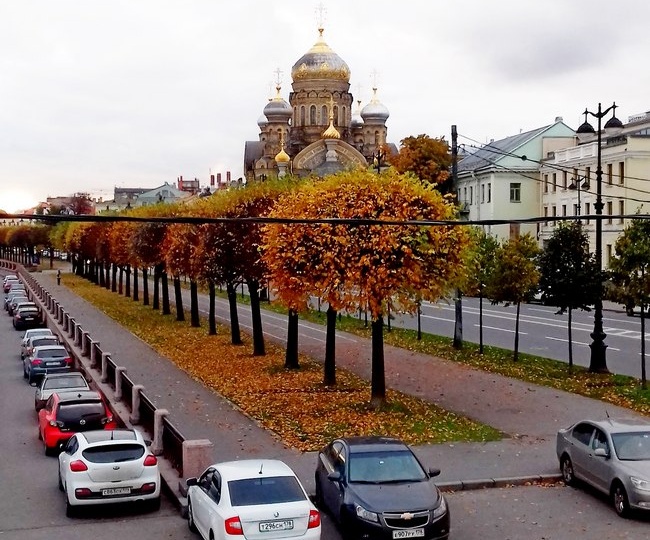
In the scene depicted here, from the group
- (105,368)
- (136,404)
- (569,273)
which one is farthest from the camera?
(569,273)

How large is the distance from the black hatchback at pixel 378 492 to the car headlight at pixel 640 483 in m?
3.19

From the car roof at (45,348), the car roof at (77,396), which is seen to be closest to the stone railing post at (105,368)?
the car roof at (45,348)

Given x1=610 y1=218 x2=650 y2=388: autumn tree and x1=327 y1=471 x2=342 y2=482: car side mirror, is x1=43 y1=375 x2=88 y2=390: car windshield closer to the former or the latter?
x1=327 y1=471 x2=342 y2=482: car side mirror

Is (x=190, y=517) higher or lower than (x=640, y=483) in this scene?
lower

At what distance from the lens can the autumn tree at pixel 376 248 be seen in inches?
902

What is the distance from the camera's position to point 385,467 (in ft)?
48.5


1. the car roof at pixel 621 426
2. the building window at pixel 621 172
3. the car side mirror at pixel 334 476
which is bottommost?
the car side mirror at pixel 334 476

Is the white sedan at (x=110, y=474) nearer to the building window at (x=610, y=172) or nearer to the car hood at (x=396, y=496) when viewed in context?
the car hood at (x=396, y=496)

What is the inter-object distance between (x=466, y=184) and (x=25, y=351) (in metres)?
56.0

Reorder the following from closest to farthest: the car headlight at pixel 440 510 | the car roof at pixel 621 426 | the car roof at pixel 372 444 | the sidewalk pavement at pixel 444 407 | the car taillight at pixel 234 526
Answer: the car taillight at pixel 234 526, the car headlight at pixel 440 510, the car roof at pixel 372 444, the car roof at pixel 621 426, the sidewalk pavement at pixel 444 407

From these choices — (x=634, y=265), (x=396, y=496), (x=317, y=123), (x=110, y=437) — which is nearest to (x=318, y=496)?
(x=396, y=496)

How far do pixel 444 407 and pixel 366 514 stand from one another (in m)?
11.2

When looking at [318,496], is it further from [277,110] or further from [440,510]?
[277,110]

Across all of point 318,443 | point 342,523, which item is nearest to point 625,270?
point 318,443
